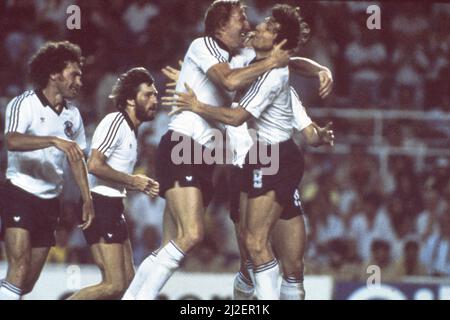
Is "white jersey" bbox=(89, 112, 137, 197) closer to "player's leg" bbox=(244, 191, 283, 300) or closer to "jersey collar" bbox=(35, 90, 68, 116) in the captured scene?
"jersey collar" bbox=(35, 90, 68, 116)

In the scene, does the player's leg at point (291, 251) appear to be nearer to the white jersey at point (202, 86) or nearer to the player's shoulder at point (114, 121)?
the white jersey at point (202, 86)

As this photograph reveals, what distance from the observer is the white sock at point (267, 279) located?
9.12 m

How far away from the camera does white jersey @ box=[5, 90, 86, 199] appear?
9383 mm

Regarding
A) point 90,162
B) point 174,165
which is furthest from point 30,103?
point 174,165

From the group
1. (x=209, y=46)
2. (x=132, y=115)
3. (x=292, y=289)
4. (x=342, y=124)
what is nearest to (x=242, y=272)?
(x=292, y=289)

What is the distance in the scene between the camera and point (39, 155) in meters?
9.48

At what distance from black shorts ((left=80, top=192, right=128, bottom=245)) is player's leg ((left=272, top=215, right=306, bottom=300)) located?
112 cm

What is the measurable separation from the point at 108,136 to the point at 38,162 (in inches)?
21.6

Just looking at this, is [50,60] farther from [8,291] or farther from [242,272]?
[242,272]

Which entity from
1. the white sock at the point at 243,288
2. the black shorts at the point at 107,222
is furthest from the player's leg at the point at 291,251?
the black shorts at the point at 107,222
